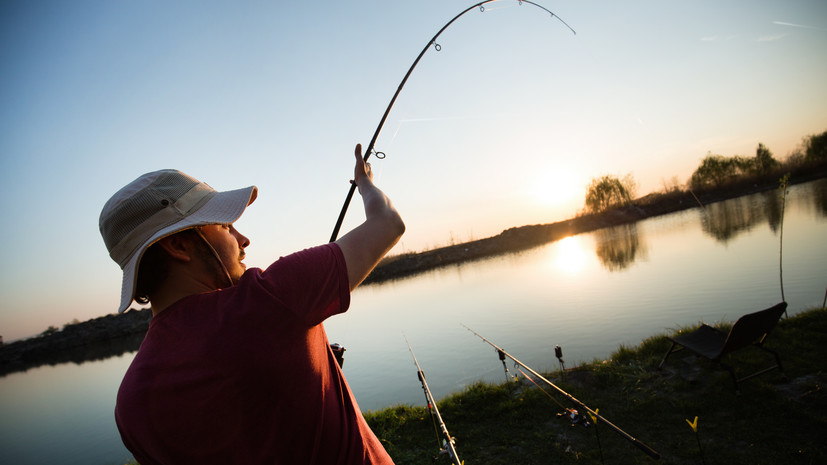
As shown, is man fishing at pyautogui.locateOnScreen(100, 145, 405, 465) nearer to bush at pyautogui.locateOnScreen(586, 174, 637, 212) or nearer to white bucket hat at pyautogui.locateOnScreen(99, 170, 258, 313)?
white bucket hat at pyautogui.locateOnScreen(99, 170, 258, 313)

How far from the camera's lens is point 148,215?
42.7 inches

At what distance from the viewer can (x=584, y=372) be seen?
6.04 m

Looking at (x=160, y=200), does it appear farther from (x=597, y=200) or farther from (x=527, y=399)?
(x=597, y=200)

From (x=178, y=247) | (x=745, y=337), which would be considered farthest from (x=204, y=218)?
(x=745, y=337)

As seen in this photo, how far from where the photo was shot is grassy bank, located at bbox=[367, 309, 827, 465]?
12.3ft

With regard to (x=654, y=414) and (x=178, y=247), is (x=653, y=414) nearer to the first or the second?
(x=654, y=414)

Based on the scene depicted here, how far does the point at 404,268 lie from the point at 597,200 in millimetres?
31761

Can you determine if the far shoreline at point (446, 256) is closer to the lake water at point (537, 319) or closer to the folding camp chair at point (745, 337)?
the lake water at point (537, 319)

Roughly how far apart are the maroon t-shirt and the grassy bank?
3246 mm

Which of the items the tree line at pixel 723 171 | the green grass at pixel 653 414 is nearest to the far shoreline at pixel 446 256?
the tree line at pixel 723 171

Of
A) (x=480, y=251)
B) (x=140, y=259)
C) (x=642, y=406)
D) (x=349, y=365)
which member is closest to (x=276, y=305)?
(x=140, y=259)

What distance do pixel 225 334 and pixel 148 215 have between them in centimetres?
49

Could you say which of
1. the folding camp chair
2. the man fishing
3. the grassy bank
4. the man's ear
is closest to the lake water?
the grassy bank

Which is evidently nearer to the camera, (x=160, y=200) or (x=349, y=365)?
(x=160, y=200)
